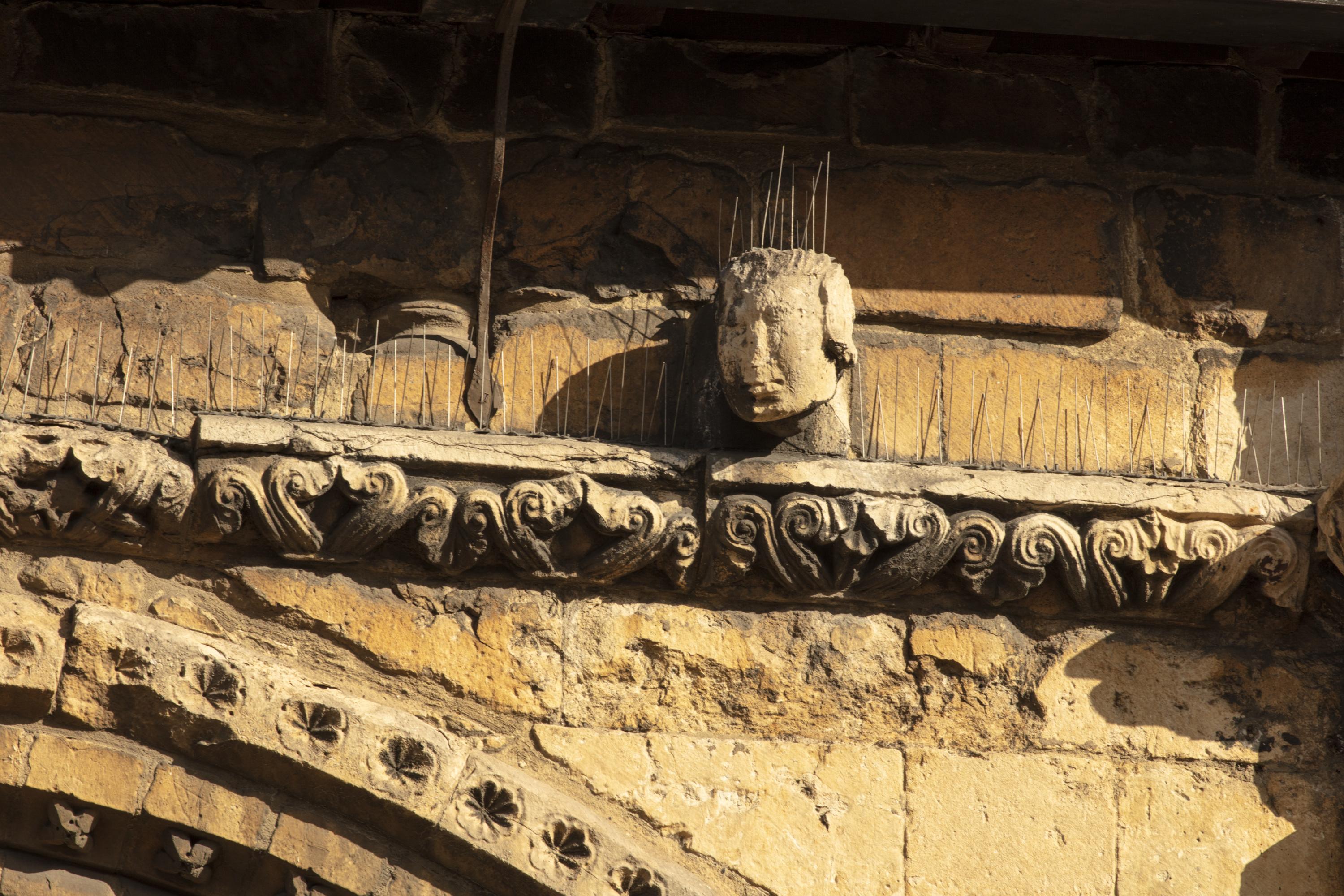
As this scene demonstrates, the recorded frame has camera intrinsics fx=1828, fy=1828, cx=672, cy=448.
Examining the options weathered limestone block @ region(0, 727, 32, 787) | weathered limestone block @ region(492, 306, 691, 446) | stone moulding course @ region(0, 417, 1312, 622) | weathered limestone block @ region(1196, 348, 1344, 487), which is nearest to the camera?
weathered limestone block @ region(0, 727, 32, 787)

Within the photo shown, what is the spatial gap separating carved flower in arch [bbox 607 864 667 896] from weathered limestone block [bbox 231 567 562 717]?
1.07 ft

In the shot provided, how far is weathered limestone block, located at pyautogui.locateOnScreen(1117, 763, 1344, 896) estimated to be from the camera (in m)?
3.33

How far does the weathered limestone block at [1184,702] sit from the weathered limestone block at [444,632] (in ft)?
3.08

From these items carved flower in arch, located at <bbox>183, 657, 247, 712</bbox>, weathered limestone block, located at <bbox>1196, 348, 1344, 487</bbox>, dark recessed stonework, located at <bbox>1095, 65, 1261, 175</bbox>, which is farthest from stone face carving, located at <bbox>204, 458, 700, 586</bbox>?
dark recessed stonework, located at <bbox>1095, 65, 1261, 175</bbox>

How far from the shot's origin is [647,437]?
3.61 meters

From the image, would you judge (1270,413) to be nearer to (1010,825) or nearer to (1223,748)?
(1223,748)

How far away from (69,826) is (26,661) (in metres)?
0.29

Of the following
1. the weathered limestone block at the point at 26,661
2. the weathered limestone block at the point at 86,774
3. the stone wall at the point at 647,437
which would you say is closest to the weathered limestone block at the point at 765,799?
the stone wall at the point at 647,437

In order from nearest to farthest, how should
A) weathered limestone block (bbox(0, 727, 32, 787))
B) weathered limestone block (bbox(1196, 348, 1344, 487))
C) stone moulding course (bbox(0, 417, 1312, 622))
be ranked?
weathered limestone block (bbox(0, 727, 32, 787)) < stone moulding course (bbox(0, 417, 1312, 622)) < weathered limestone block (bbox(1196, 348, 1344, 487))

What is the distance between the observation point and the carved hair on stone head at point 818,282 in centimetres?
338

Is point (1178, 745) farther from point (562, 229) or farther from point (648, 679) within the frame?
point (562, 229)

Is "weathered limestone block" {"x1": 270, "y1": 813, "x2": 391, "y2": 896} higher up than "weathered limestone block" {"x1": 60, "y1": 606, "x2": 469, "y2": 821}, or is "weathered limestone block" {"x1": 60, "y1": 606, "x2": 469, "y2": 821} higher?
"weathered limestone block" {"x1": 60, "y1": 606, "x2": 469, "y2": 821}

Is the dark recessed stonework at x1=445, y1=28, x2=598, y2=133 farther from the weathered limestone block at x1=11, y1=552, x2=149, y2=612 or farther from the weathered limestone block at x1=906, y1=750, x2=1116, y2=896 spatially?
the weathered limestone block at x1=906, y1=750, x2=1116, y2=896

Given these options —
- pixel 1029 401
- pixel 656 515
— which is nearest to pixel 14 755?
pixel 656 515
